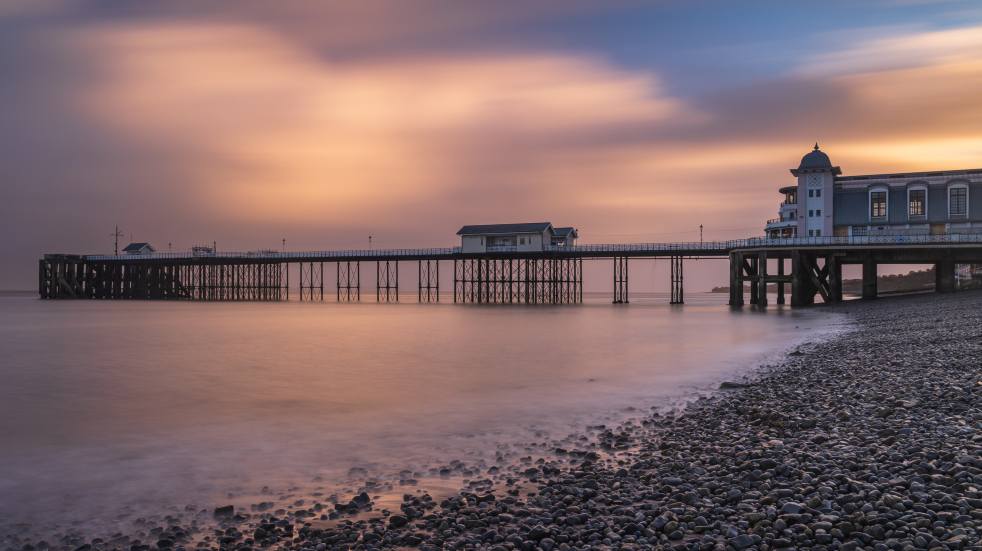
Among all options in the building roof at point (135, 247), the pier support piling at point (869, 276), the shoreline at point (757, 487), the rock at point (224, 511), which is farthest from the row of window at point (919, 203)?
the building roof at point (135, 247)

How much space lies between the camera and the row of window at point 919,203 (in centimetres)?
5156

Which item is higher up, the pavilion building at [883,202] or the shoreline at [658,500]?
the pavilion building at [883,202]

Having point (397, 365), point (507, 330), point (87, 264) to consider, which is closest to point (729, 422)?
point (397, 365)

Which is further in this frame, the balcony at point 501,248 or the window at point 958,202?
the balcony at point 501,248

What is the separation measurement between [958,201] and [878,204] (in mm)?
5344

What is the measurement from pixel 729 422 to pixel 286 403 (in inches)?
364

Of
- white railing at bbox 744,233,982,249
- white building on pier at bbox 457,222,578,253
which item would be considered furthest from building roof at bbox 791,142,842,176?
white building on pier at bbox 457,222,578,253

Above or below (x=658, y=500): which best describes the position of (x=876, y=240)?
above

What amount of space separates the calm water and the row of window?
27.7 meters

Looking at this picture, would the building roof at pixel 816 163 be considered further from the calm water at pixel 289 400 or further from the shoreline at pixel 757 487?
the shoreline at pixel 757 487

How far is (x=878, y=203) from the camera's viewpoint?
178 feet

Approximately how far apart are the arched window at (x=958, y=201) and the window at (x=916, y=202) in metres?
1.71

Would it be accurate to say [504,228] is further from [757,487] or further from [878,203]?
[757,487]

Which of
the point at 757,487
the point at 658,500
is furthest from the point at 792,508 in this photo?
the point at 658,500
